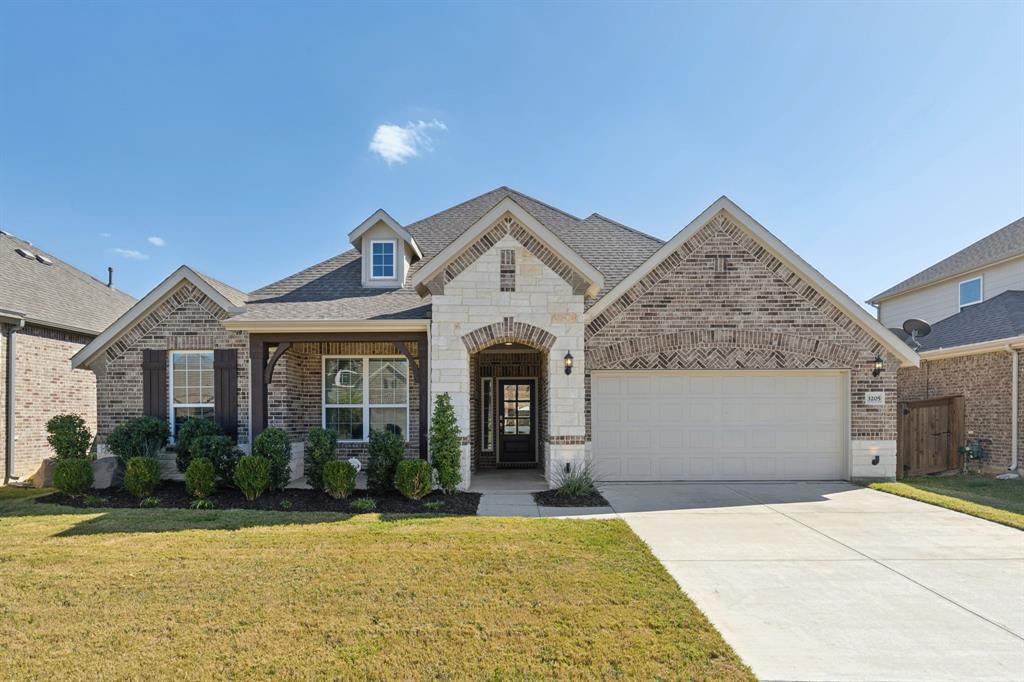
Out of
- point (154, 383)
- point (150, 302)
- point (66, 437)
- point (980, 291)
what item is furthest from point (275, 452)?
point (980, 291)

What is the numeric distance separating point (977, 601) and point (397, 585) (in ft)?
17.9

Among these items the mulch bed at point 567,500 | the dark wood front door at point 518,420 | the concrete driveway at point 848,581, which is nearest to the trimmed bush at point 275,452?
the mulch bed at point 567,500

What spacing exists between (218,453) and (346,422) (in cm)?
271

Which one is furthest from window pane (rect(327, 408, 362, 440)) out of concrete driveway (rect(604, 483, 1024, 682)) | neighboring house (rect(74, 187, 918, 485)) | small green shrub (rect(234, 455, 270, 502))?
concrete driveway (rect(604, 483, 1024, 682))

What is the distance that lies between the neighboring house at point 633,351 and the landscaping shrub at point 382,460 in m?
0.89

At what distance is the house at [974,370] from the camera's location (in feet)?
39.0

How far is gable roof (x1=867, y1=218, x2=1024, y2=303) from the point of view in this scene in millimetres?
16172

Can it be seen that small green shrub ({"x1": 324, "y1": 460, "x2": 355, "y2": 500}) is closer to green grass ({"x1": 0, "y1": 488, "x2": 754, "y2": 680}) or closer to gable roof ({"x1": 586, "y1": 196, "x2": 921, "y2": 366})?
green grass ({"x1": 0, "y1": 488, "x2": 754, "y2": 680})

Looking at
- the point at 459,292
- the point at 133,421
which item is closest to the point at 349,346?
the point at 459,292

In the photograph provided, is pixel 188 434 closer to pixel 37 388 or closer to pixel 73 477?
pixel 73 477

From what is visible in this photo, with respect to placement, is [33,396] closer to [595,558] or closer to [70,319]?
[70,319]

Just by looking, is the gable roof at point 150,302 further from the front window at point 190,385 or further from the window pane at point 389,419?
the window pane at point 389,419

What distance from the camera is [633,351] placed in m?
10.4

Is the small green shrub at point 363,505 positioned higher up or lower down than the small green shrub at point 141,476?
lower down
